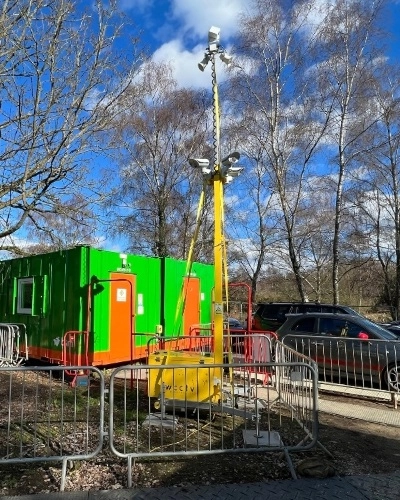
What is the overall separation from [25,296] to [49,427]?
23.8 ft

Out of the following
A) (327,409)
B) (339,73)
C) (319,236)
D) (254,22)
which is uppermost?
(254,22)

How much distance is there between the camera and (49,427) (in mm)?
5781

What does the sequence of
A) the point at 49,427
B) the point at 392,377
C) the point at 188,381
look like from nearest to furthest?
the point at 49,427, the point at 188,381, the point at 392,377

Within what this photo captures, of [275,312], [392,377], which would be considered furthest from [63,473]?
[275,312]

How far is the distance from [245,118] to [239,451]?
21.7 m

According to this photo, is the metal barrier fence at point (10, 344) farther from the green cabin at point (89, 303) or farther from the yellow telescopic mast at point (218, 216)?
the yellow telescopic mast at point (218, 216)

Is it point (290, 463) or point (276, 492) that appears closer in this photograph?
point (276, 492)

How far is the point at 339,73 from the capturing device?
2320cm

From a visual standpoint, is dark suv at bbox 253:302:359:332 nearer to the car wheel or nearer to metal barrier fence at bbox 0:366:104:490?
the car wheel

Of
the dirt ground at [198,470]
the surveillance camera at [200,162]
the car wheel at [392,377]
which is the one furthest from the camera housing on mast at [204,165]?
the car wheel at [392,377]

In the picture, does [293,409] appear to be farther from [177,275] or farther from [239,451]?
[177,275]

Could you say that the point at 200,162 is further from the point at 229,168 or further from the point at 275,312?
the point at 275,312

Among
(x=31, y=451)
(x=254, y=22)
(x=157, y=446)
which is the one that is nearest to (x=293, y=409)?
(x=157, y=446)

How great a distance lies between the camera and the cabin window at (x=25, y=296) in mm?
12102
